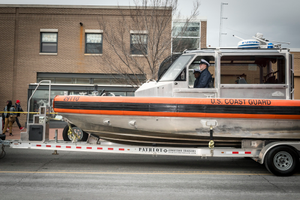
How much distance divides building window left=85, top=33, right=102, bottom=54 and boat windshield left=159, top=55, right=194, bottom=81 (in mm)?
11984

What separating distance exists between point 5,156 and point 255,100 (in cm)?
673

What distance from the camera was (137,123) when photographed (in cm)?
552

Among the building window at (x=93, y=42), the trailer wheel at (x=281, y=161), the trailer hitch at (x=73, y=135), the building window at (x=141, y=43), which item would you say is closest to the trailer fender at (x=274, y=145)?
the trailer wheel at (x=281, y=161)

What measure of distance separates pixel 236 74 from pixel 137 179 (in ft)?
10.7

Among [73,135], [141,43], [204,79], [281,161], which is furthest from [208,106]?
[141,43]

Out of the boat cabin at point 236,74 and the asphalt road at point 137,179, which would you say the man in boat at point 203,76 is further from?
the asphalt road at point 137,179

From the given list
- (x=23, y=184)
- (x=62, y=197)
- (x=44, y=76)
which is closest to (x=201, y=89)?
(x=62, y=197)

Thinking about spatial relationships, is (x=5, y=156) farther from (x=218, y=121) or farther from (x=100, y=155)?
(x=218, y=121)

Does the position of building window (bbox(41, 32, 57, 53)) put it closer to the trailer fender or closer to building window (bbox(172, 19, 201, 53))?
building window (bbox(172, 19, 201, 53))

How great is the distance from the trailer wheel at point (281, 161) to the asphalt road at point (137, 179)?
0.55 feet

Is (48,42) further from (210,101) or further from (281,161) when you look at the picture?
(281,161)

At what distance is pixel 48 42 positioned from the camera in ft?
57.1

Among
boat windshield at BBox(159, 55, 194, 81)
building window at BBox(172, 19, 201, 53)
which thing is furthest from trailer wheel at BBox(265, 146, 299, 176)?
building window at BBox(172, 19, 201, 53)

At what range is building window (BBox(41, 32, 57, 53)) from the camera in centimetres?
1741
